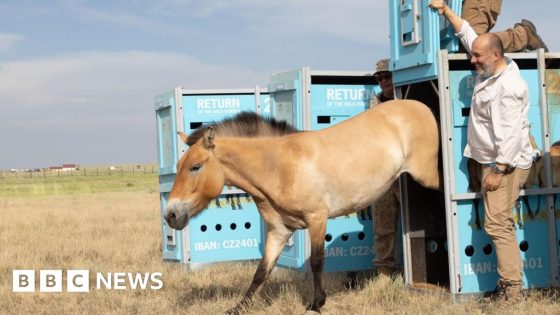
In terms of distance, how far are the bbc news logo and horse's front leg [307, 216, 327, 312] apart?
2.69 m

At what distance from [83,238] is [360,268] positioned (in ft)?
24.0

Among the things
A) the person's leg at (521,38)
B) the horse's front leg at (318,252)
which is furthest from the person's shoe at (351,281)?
the person's leg at (521,38)

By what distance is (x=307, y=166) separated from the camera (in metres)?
6.53

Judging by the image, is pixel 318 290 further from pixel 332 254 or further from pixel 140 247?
pixel 140 247

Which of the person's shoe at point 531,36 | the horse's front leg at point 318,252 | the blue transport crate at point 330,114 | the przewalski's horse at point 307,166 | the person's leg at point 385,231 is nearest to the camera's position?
the przewalski's horse at point 307,166

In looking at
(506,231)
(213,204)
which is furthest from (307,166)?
(213,204)

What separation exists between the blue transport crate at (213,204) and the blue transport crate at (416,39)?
3458 mm

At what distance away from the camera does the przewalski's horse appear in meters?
6.33

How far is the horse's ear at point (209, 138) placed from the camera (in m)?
6.26

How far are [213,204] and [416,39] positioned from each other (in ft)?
14.6

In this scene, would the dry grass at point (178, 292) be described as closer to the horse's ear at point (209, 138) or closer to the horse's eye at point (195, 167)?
the horse's eye at point (195, 167)

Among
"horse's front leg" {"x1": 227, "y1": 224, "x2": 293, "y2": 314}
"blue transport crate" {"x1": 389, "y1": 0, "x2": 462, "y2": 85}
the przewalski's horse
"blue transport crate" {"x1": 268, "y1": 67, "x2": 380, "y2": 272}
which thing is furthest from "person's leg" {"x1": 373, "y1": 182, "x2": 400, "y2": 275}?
"horse's front leg" {"x1": 227, "y1": 224, "x2": 293, "y2": 314}

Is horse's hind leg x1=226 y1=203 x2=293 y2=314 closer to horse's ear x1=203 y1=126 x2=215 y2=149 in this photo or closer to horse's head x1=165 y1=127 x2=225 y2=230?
horse's head x1=165 y1=127 x2=225 y2=230

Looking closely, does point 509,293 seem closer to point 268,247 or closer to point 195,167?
point 268,247
